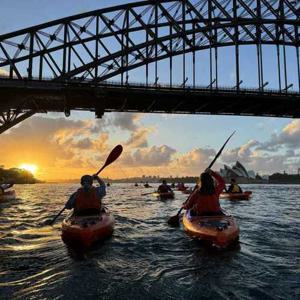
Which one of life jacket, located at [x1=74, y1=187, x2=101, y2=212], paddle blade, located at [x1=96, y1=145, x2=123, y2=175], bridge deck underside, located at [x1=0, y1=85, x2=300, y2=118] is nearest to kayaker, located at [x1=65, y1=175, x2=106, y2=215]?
life jacket, located at [x1=74, y1=187, x2=101, y2=212]

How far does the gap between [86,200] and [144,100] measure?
25763 mm

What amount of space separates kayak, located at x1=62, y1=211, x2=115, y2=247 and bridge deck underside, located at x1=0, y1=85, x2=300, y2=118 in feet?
75.7

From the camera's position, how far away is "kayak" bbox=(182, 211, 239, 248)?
9.73m

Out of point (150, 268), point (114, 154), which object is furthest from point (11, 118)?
point (150, 268)

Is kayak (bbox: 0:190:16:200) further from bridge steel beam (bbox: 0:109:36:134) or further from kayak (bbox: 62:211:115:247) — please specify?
kayak (bbox: 62:211:115:247)

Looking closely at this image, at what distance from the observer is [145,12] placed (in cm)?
4188

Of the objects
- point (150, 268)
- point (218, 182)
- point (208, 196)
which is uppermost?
point (218, 182)

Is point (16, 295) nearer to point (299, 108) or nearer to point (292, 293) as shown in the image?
point (292, 293)

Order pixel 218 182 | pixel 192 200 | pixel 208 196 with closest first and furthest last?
pixel 208 196, pixel 218 182, pixel 192 200

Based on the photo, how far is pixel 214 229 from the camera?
32.5 ft

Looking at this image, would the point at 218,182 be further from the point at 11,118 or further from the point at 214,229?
the point at 11,118

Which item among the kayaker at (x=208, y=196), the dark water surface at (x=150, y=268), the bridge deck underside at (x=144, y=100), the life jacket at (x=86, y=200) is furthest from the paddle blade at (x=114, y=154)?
the bridge deck underside at (x=144, y=100)

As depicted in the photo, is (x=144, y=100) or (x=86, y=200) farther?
(x=144, y=100)

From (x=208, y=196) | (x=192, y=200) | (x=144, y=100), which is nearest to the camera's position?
(x=208, y=196)
